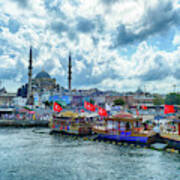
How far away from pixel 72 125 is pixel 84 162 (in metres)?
13.6

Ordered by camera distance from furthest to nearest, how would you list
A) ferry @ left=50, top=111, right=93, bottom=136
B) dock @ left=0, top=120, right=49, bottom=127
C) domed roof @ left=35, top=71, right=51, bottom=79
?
domed roof @ left=35, top=71, right=51, bottom=79, dock @ left=0, top=120, right=49, bottom=127, ferry @ left=50, top=111, right=93, bottom=136

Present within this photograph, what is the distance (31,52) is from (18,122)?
44.9m

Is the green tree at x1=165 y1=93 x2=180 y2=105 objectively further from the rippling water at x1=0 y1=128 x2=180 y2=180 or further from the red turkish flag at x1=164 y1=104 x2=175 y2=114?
the rippling water at x1=0 y1=128 x2=180 y2=180

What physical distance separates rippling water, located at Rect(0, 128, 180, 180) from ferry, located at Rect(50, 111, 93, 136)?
5912 mm

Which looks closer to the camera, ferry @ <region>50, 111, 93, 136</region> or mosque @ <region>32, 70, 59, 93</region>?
ferry @ <region>50, 111, 93, 136</region>

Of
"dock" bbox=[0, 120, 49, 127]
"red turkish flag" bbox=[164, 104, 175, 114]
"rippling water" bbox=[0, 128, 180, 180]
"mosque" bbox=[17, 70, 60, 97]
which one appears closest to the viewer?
"rippling water" bbox=[0, 128, 180, 180]

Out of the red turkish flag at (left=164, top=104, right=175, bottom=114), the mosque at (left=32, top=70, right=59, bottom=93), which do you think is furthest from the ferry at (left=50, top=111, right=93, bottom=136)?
the mosque at (left=32, top=70, right=59, bottom=93)

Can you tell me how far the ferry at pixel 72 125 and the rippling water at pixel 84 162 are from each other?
5.91 meters

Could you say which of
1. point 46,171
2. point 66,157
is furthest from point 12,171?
point 66,157

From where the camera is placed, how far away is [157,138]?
25938 millimetres

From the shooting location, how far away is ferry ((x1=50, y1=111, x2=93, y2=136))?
3197cm

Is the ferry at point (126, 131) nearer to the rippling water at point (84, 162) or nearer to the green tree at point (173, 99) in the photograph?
the rippling water at point (84, 162)

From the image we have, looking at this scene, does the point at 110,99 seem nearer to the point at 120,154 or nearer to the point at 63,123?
the point at 63,123

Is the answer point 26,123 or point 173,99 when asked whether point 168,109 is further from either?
point 173,99
